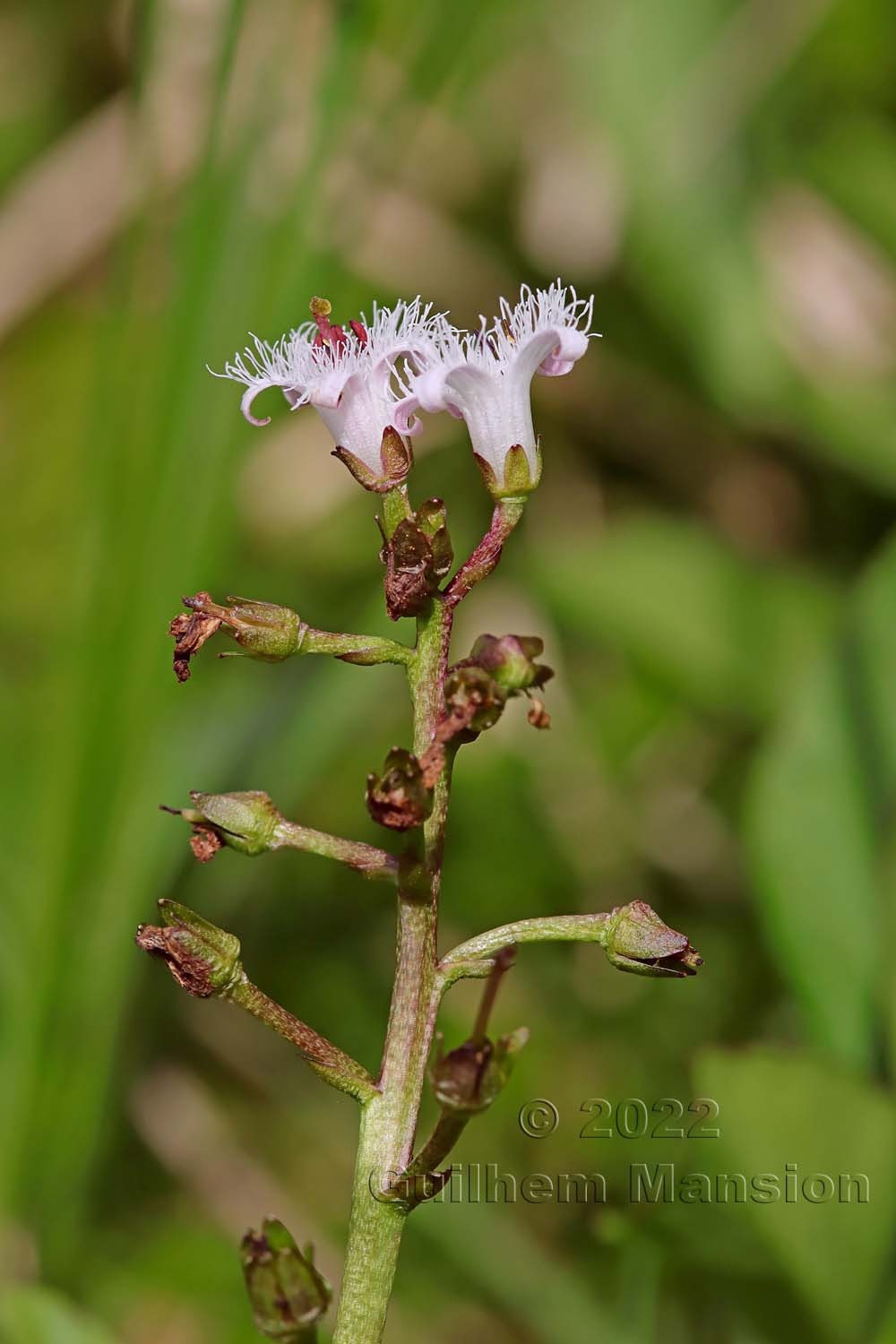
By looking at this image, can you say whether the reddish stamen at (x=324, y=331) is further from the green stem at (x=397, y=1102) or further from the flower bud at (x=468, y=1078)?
the flower bud at (x=468, y=1078)

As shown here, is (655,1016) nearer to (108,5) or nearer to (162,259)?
(162,259)

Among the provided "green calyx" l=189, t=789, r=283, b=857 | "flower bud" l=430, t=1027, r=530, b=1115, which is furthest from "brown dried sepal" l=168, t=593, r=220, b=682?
"flower bud" l=430, t=1027, r=530, b=1115

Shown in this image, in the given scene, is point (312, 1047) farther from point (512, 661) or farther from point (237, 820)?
point (512, 661)

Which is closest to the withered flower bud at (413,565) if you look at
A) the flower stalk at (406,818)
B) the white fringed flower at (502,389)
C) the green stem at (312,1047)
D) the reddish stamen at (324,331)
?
the flower stalk at (406,818)

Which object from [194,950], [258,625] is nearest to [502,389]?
[258,625]

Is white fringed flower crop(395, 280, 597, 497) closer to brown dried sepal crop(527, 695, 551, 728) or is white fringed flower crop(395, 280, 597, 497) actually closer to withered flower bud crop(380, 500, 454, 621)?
withered flower bud crop(380, 500, 454, 621)

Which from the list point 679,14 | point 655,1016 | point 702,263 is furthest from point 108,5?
point 655,1016
